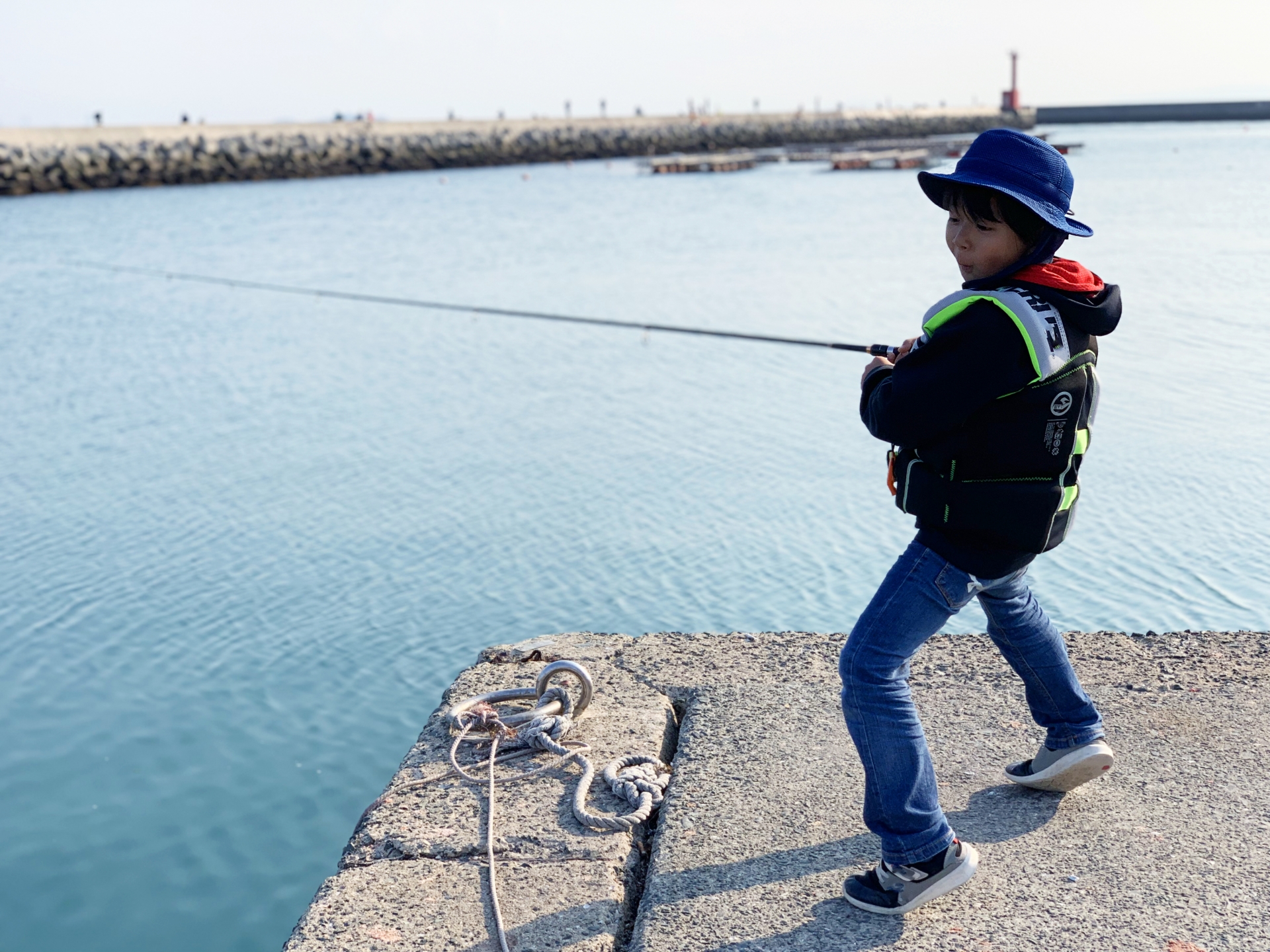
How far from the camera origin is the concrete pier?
2.29 metres

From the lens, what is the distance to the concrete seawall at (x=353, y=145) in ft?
140

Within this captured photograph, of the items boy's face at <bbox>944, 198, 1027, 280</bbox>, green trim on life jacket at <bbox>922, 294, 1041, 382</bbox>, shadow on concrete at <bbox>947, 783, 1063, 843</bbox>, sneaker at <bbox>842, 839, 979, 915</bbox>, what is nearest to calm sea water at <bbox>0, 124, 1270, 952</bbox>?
sneaker at <bbox>842, 839, 979, 915</bbox>

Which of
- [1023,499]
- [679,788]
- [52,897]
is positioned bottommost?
[52,897]

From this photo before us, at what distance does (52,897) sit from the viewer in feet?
12.6

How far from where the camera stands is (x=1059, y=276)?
2.15 m

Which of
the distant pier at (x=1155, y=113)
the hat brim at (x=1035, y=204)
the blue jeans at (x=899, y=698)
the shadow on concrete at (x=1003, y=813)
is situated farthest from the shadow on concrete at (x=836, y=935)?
the distant pier at (x=1155, y=113)

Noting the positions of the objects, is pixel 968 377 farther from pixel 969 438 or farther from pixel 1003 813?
pixel 1003 813

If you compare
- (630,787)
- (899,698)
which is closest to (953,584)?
(899,698)

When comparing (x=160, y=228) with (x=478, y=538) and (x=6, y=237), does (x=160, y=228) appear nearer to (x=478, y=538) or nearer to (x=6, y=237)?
(x=6, y=237)

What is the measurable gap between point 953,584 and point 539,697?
4.44 feet

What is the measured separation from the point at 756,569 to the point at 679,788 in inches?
124

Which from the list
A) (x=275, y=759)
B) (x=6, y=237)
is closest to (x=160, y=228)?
(x=6, y=237)

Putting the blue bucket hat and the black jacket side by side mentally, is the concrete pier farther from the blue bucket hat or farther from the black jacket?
the blue bucket hat

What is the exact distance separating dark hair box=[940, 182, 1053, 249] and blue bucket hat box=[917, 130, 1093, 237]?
2 cm
